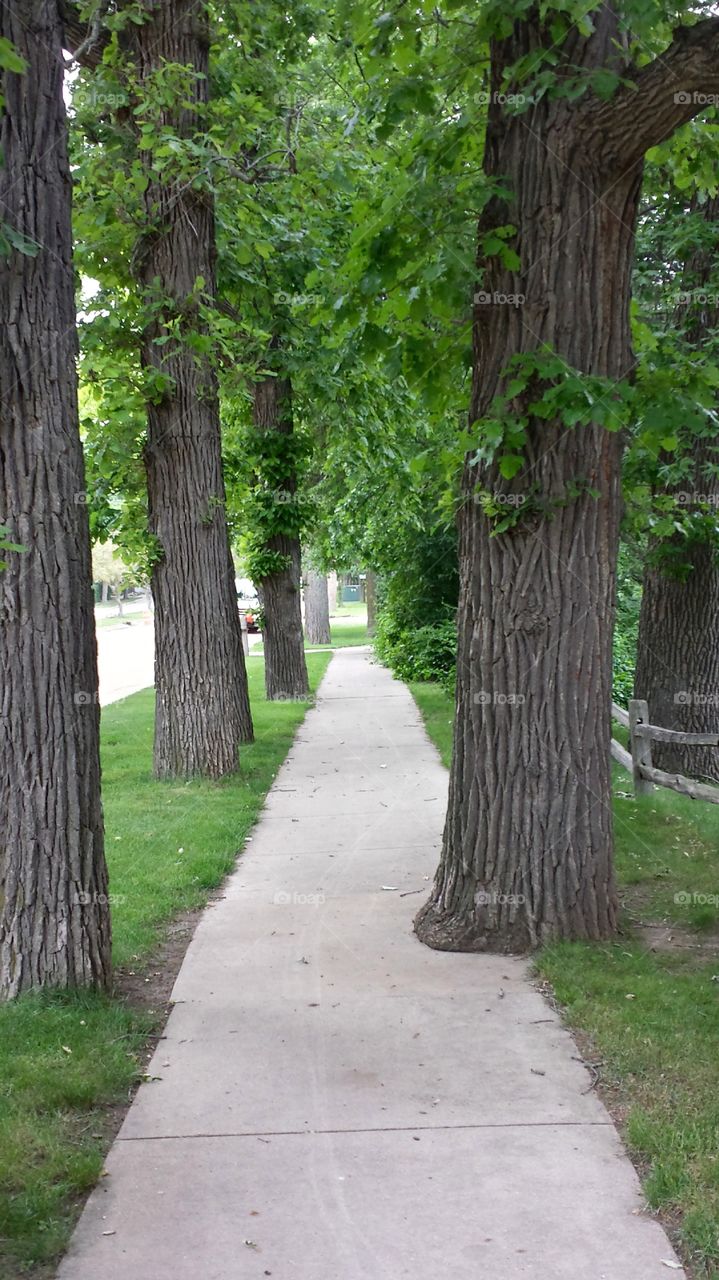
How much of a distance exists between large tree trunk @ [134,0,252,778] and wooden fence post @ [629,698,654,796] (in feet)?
12.9

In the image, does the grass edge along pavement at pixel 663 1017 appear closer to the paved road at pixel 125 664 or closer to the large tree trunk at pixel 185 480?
the large tree trunk at pixel 185 480

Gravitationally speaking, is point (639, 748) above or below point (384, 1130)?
above

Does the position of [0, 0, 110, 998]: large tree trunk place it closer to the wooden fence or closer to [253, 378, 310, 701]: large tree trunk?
the wooden fence

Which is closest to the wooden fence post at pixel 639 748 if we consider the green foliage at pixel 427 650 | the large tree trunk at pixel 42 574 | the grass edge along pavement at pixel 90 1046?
the grass edge along pavement at pixel 90 1046

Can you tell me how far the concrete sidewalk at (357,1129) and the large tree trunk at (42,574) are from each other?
0.82 metres

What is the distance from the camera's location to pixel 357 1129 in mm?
4406

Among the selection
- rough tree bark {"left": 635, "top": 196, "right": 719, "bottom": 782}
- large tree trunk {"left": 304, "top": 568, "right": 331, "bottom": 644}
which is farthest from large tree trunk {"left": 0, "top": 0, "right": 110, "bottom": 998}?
large tree trunk {"left": 304, "top": 568, "right": 331, "bottom": 644}

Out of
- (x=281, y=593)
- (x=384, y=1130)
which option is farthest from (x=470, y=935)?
(x=281, y=593)

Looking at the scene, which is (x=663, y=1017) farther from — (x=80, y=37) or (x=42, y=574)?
(x=80, y=37)

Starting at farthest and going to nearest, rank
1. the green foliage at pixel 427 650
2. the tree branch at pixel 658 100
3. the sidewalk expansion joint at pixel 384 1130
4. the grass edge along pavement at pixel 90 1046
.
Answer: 1. the green foliage at pixel 427 650
2. the tree branch at pixel 658 100
3. the sidewalk expansion joint at pixel 384 1130
4. the grass edge along pavement at pixel 90 1046

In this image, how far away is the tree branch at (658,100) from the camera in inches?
215

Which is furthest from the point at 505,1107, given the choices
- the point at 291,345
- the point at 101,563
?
the point at 101,563

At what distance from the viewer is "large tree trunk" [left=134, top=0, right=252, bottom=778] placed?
1122 centimetres

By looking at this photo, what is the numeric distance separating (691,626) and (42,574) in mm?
7633
